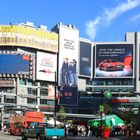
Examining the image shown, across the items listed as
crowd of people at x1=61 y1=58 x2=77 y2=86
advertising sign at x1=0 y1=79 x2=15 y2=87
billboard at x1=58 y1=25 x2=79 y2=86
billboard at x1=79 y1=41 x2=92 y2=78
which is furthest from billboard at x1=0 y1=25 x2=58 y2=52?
billboard at x1=79 y1=41 x2=92 y2=78

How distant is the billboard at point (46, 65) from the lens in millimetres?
170250

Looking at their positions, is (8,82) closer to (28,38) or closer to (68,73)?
(28,38)

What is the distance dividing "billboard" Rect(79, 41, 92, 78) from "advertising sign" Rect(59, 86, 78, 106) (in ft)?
36.7

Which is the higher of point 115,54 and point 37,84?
point 115,54

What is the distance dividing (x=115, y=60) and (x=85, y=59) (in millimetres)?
11213

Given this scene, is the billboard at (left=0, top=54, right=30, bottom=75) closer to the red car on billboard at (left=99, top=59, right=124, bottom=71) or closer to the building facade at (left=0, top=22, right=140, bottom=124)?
the building facade at (left=0, top=22, right=140, bottom=124)

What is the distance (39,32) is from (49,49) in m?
6.89

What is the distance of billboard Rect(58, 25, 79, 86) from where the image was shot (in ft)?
579

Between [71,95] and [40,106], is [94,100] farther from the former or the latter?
[40,106]

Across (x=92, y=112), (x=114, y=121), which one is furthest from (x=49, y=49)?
(x=114, y=121)

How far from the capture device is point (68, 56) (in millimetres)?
180375

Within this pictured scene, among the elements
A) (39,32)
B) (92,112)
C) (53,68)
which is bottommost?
(92,112)

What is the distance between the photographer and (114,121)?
5775 centimetres

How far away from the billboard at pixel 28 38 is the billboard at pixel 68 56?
343cm
